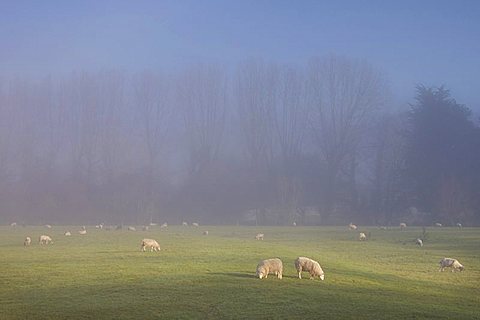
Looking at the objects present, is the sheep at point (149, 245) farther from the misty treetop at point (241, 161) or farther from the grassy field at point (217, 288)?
the misty treetop at point (241, 161)

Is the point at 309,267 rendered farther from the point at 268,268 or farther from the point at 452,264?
the point at 452,264

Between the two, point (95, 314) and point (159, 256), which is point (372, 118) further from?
point (95, 314)

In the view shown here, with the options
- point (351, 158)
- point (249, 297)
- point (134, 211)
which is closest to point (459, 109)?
point (351, 158)

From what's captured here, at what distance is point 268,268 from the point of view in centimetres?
2383

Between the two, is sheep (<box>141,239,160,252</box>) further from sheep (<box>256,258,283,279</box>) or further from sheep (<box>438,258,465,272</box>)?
sheep (<box>438,258,465,272</box>)

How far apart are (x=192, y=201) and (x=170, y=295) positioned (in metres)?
81.9

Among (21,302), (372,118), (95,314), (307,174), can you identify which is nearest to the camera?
(95,314)

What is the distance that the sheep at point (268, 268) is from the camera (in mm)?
23484

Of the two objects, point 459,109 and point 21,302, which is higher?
point 459,109

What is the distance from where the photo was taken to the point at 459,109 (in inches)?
3819

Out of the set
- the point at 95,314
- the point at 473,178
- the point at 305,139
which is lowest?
the point at 95,314

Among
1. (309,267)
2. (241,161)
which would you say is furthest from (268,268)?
(241,161)

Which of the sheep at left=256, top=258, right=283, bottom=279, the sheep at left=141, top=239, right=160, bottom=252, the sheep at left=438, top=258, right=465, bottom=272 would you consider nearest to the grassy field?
the sheep at left=256, top=258, right=283, bottom=279

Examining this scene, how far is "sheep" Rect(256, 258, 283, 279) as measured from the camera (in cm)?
2348
